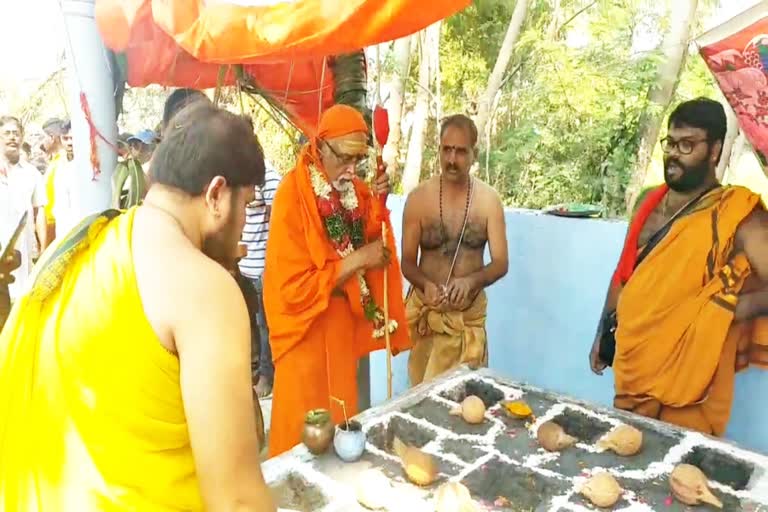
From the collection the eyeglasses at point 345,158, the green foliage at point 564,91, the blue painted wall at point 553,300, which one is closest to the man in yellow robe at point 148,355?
the eyeglasses at point 345,158

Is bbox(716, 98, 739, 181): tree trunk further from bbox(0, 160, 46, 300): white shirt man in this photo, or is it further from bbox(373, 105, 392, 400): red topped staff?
bbox(0, 160, 46, 300): white shirt man

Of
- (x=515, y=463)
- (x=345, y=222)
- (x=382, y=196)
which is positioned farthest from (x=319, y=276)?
(x=515, y=463)

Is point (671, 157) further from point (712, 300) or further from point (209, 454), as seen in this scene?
point (209, 454)

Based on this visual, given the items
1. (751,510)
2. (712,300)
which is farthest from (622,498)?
(712,300)

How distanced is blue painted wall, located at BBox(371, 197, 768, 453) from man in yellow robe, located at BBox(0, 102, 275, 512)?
249 centimetres

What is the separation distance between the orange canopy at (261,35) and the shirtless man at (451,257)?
801mm

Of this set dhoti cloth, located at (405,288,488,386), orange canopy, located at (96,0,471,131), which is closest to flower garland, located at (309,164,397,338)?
dhoti cloth, located at (405,288,488,386)

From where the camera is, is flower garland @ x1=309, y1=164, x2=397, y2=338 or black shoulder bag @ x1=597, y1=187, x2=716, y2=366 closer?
black shoulder bag @ x1=597, y1=187, x2=716, y2=366

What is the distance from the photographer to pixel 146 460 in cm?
132

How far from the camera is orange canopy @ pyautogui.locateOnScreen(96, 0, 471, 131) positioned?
85.4 inches

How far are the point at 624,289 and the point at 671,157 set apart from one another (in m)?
0.63

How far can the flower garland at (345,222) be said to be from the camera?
9.71 feet

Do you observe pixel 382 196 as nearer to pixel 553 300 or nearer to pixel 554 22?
pixel 553 300

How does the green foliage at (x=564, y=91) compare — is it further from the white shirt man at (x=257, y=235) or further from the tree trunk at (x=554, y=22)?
the white shirt man at (x=257, y=235)
